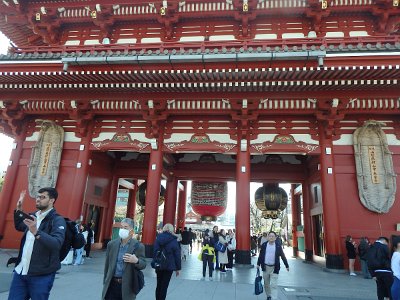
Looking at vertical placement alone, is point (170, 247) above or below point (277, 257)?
above

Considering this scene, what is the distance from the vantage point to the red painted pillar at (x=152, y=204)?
1116 cm

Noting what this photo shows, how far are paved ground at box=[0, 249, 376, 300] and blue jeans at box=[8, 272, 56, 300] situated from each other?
2977 mm

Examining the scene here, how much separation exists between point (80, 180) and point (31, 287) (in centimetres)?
961

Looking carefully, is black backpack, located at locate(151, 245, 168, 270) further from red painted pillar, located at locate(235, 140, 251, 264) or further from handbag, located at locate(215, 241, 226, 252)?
red painted pillar, located at locate(235, 140, 251, 264)

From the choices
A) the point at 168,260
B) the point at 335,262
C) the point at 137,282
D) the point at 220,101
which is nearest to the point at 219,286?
Answer: the point at 168,260

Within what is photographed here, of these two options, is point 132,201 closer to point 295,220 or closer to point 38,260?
point 295,220

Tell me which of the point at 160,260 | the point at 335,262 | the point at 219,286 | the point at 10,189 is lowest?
the point at 219,286

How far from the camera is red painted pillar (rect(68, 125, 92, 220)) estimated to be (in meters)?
11.9

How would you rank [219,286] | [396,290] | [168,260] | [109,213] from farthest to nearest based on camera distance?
[109,213]
[219,286]
[168,260]
[396,290]

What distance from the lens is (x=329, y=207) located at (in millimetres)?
10562

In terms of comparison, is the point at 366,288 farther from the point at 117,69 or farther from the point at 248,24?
the point at 248,24

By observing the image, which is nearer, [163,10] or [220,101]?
[220,101]

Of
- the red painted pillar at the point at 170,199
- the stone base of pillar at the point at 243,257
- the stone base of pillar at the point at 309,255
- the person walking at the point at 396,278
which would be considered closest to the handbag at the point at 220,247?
the stone base of pillar at the point at 243,257

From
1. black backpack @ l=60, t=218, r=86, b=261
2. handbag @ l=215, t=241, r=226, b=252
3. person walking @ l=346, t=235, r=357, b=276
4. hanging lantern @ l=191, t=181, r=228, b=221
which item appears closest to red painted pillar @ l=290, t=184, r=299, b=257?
hanging lantern @ l=191, t=181, r=228, b=221
